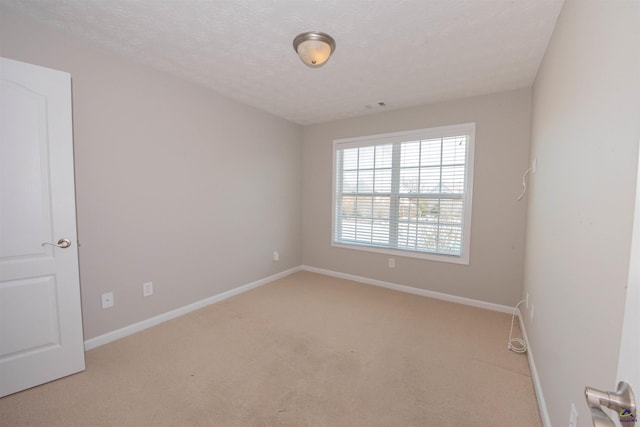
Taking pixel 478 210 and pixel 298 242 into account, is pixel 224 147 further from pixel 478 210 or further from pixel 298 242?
pixel 478 210

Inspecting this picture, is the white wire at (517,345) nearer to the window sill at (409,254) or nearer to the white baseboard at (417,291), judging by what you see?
the white baseboard at (417,291)

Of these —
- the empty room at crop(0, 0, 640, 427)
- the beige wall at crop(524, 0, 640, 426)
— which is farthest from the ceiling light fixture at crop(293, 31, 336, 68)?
the beige wall at crop(524, 0, 640, 426)

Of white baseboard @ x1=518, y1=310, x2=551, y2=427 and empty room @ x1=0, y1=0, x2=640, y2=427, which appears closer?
empty room @ x1=0, y1=0, x2=640, y2=427

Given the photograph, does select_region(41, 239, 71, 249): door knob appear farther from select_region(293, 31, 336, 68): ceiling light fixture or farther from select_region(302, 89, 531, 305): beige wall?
select_region(302, 89, 531, 305): beige wall

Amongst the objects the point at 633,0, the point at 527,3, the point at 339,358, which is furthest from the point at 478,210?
the point at 633,0

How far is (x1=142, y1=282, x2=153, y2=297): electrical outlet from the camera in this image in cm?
256

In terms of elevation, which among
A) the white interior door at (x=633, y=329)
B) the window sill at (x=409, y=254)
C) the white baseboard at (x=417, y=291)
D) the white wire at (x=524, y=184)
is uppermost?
the white wire at (x=524, y=184)

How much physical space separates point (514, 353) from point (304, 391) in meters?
1.80

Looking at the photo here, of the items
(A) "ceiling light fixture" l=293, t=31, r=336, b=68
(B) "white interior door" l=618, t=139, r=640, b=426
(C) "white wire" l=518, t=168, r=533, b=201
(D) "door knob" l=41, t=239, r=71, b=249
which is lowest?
(D) "door knob" l=41, t=239, r=71, b=249

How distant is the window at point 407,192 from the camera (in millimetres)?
3229

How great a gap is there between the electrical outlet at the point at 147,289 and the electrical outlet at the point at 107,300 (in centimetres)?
26

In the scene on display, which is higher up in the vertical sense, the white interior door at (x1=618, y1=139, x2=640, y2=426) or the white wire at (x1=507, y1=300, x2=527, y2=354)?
the white interior door at (x1=618, y1=139, x2=640, y2=426)

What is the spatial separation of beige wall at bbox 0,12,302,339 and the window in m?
1.24

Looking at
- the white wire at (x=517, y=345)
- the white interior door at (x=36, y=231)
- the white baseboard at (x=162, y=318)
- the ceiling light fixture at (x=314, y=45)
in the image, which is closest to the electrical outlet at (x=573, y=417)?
the white wire at (x=517, y=345)
